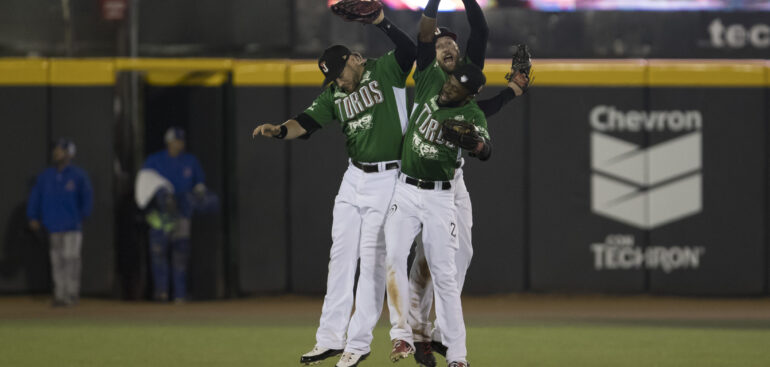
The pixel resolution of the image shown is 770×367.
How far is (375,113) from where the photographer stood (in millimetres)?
7766

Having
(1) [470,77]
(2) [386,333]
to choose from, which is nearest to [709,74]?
(2) [386,333]

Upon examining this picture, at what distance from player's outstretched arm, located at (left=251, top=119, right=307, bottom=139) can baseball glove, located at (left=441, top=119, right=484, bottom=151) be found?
1.10 m

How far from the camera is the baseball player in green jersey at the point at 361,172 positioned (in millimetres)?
7656

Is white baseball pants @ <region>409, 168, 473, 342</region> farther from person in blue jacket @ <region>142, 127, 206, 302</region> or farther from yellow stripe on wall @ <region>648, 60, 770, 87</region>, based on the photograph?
yellow stripe on wall @ <region>648, 60, 770, 87</region>

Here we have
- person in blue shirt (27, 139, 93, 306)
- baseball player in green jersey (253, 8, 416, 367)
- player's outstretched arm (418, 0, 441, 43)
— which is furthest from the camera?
person in blue shirt (27, 139, 93, 306)

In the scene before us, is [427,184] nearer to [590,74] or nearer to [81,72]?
[590,74]

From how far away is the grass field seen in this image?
848 cm

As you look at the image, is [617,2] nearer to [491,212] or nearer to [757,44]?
[757,44]

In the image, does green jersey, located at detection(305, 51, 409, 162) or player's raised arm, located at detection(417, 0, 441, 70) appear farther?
green jersey, located at detection(305, 51, 409, 162)

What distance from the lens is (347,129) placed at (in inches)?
310

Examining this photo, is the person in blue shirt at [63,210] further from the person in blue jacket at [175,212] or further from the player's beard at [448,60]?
the player's beard at [448,60]

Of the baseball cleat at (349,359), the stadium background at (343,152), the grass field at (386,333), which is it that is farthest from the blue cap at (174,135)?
the baseball cleat at (349,359)

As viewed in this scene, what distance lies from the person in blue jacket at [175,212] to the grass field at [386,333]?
399 mm

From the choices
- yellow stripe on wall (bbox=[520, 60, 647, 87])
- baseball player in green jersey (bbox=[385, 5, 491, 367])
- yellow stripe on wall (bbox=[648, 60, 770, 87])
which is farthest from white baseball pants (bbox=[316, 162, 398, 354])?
yellow stripe on wall (bbox=[648, 60, 770, 87])
